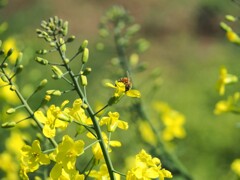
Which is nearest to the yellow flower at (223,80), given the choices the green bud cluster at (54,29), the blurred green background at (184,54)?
the green bud cluster at (54,29)

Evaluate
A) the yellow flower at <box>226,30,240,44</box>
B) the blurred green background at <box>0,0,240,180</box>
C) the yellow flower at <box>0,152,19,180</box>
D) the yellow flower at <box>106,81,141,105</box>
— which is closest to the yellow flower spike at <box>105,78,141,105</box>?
the yellow flower at <box>106,81,141,105</box>

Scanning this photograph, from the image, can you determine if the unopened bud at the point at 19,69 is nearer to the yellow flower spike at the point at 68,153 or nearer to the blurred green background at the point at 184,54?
the yellow flower spike at the point at 68,153

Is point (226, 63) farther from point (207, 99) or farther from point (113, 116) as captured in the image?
point (113, 116)

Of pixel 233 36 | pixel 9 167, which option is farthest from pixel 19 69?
pixel 9 167

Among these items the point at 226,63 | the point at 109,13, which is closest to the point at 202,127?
the point at 226,63

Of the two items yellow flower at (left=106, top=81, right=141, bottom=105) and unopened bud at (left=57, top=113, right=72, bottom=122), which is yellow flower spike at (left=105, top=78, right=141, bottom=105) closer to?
yellow flower at (left=106, top=81, right=141, bottom=105)

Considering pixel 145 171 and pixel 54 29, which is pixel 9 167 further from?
pixel 145 171
